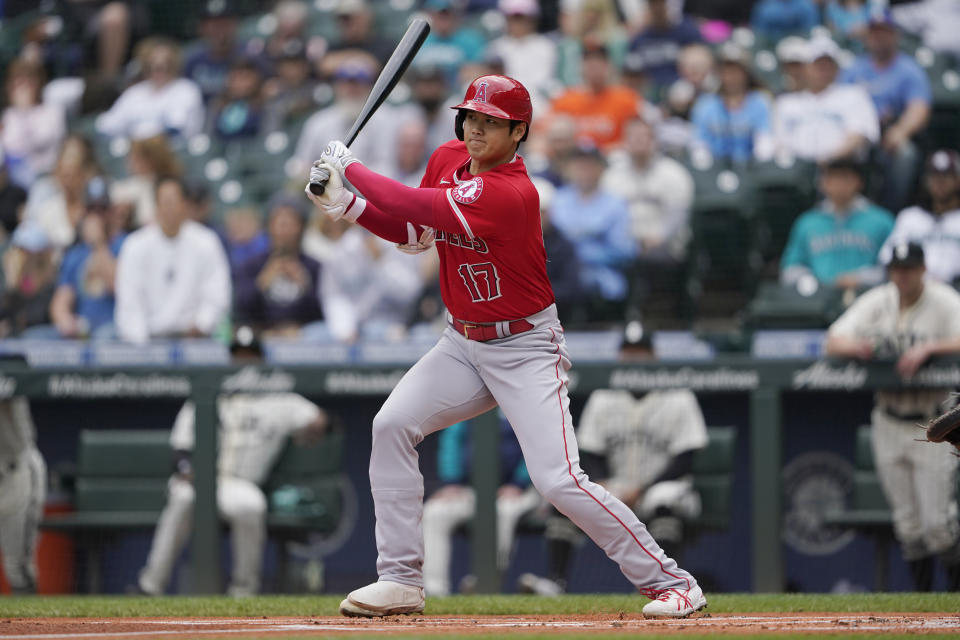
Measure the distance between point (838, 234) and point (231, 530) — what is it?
3450mm

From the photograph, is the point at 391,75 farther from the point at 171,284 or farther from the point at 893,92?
the point at 893,92

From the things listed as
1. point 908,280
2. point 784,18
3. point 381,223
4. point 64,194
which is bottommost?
point 908,280

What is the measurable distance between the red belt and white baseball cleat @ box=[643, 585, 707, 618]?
887 millimetres

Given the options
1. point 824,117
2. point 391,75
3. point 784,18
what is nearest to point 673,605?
point 391,75

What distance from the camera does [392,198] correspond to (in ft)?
12.7

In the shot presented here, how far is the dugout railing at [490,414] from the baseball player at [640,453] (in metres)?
0.16

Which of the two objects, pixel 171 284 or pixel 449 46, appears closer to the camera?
pixel 171 284

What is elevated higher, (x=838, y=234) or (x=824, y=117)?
(x=824, y=117)

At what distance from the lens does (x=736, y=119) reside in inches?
336

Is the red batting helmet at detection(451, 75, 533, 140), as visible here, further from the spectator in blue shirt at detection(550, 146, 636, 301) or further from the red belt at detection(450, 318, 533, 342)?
the spectator in blue shirt at detection(550, 146, 636, 301)

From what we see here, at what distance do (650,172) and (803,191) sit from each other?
0.88 metres

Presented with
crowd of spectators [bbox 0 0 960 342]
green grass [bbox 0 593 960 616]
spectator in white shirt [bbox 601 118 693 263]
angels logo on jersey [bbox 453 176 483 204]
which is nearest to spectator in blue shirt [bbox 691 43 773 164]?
crowd of spectators [bbox 0 0 960 342]

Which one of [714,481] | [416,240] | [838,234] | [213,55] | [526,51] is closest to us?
[416,240]

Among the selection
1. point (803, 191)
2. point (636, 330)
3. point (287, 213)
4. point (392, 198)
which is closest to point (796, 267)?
point (803, 191)
